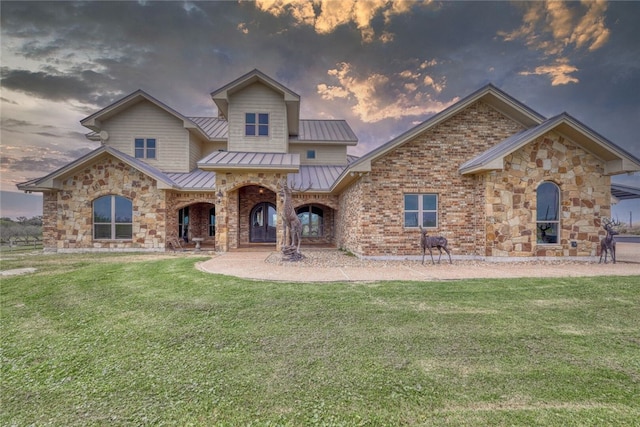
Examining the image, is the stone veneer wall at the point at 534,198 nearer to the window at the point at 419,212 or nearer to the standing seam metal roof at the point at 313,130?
the window at the point at 419,212

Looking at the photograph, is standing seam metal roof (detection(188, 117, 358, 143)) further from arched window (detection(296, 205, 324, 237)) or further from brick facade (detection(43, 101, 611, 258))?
brick facade (detection(43, 101, 611, 258))

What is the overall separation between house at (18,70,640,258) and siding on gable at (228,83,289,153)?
55 mm

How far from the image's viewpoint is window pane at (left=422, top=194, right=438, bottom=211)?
35.5 ft

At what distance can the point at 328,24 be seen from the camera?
17.5 metres

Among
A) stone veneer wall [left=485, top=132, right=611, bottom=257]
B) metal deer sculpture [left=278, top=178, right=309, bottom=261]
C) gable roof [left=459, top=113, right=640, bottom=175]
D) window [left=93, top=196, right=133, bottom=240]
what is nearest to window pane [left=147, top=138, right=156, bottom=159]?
window [left=93, top=196, right=133, bottom=240]

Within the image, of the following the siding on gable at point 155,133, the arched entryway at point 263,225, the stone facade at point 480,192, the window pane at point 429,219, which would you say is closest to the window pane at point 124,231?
the siding on gable at point 155,133

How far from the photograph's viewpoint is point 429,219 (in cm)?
1081

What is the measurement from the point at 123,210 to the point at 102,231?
5.05ft

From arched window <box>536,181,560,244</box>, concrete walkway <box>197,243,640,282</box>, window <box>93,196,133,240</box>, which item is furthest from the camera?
window <box>93,196,133,240</box>

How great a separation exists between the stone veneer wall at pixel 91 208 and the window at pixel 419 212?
38.3ft

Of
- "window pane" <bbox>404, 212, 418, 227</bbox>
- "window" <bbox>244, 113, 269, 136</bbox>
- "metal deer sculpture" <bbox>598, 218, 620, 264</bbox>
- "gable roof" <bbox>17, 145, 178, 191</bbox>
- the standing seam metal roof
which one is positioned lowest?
"metal deer sculpture" <bbox>598, 218, 620, 264</bbox>

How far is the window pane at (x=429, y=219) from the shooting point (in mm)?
10797

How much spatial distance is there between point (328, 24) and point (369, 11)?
2.71 metres

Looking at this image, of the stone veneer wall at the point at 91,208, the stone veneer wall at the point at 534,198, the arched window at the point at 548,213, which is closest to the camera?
the stone veneer wall at the point at 534,198
